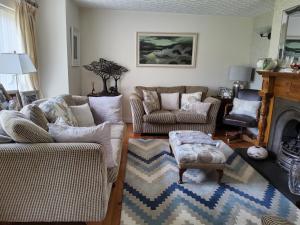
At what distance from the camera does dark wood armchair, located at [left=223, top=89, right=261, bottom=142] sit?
3.88 metres

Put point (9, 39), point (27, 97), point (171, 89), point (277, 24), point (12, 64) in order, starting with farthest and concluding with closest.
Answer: point (171, 89) → point (277, 24) → point (9, 39) → point (27, 97) → point (12, 64)

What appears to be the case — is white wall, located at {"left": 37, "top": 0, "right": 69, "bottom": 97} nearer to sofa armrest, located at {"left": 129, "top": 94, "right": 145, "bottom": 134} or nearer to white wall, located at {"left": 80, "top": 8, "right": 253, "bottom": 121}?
white wall, located at {"left": 80, "top": 8, "right": 253, "bottom": 121}

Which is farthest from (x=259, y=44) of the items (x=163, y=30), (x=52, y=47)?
(x=52, y=47)

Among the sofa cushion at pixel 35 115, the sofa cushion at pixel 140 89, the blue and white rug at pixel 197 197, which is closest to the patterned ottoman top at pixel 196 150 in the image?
the blue and white rug at pixel 197 197

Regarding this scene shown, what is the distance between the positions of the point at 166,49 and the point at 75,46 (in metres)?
1.84

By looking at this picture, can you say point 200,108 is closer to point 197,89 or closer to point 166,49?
point 197,89

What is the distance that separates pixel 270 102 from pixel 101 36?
11.3 feet

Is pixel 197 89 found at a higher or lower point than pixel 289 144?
higher

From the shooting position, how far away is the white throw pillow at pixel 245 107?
4.01m

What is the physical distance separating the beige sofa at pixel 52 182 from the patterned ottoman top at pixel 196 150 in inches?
43.0

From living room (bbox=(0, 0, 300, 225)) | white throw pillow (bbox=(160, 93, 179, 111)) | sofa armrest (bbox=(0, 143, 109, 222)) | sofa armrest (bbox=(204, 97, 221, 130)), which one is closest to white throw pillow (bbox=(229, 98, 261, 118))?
living room (bbox=(0, 0, 300, 225))

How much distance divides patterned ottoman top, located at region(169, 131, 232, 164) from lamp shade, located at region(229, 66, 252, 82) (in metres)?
2.10

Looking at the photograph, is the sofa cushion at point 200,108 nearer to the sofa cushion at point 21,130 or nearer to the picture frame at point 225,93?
the picture frame at point 225,93

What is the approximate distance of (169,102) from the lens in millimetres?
4480
